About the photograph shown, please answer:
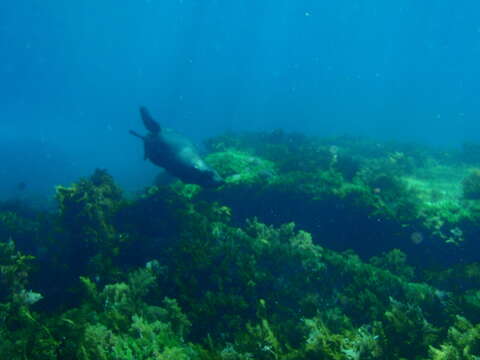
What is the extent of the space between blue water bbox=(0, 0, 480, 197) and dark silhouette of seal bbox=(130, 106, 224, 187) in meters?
32.9

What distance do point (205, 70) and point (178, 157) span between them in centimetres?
18895

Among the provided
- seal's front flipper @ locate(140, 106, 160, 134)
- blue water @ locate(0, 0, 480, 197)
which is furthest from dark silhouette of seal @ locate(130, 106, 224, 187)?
blue water @ locate(0, 0, 480, 197)

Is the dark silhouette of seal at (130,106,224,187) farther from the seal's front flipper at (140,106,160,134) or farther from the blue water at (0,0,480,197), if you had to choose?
the blue water at (0,0,480,197)

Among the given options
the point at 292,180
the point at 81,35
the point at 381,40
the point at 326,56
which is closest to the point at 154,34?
the point at 81,35

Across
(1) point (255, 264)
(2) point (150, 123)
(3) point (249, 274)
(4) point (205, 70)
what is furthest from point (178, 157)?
(4) point (205, 70)

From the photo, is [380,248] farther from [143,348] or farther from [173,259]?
[143,348]

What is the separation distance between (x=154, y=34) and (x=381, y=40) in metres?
118

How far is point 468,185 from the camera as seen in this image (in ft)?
28.2

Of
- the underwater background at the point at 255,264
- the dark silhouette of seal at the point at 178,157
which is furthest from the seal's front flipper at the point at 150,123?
the underwater background at the point at 255,264

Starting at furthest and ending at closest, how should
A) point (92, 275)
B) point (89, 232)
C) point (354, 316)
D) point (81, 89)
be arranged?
point (81, 89) < point (89, 232) < point (92, 275) < point (354, 316)

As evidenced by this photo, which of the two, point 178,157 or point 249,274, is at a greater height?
point 178,157

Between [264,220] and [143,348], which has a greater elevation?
[264,220]

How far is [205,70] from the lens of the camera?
7195 inches

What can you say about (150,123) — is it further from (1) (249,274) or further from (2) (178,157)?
(1) (249,274)
